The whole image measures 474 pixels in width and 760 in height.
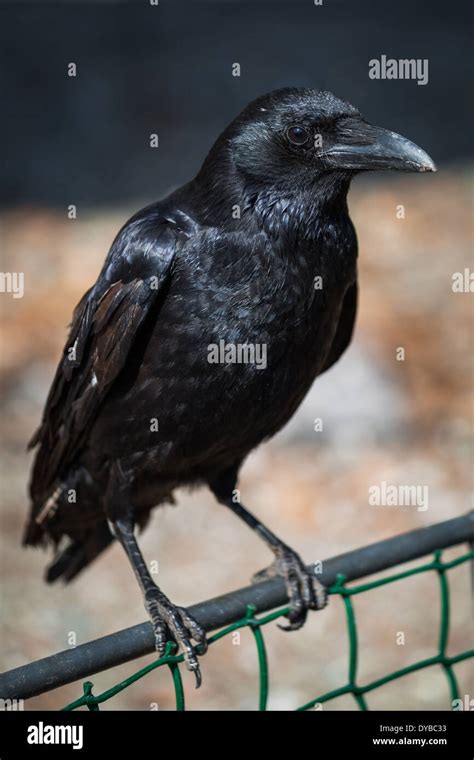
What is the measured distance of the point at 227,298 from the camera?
3102 mm

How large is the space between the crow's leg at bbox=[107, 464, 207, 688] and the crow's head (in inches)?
45.1

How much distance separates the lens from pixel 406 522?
5.99 meters

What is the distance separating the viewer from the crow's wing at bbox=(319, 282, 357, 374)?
12.1ft

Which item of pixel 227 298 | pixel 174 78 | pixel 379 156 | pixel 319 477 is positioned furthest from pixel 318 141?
pixel 174 78

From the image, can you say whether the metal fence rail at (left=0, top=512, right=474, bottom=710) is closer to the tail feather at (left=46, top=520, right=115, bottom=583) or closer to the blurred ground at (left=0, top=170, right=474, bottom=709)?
the tail feather at (left=46, top=520, right=115, bottom=583)

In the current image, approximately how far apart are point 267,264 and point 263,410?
1.50 ft

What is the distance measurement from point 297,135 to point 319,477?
3492 mm

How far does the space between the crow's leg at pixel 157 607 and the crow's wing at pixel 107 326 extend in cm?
25

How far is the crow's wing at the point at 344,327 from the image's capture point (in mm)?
3686

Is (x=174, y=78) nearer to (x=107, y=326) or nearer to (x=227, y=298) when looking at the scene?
(x=107, y=326)

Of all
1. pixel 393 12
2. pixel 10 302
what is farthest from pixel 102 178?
pixel 393 12
